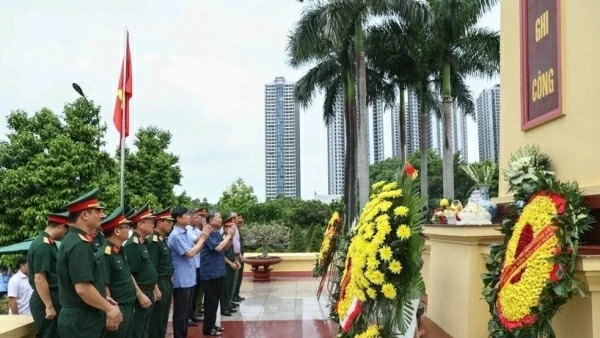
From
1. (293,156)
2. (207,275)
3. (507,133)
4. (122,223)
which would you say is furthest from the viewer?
(293,156)

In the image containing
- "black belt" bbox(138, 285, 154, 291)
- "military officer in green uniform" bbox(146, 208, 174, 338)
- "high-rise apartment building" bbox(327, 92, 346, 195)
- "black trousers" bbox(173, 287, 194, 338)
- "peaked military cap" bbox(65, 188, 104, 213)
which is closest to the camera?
"peaked military cap" bbox(65, 188, 104, 213)

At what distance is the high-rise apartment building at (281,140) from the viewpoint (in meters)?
48.3

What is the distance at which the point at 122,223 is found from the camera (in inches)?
161

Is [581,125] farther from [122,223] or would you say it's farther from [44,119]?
[44,119]

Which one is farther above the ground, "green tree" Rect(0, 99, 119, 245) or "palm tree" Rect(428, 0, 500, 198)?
"palm tree" Rect(428, 0, 500, 198)

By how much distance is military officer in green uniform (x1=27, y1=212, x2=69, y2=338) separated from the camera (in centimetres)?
402

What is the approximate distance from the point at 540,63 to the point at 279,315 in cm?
493

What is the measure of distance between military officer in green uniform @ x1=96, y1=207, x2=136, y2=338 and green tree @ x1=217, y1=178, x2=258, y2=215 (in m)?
32.2

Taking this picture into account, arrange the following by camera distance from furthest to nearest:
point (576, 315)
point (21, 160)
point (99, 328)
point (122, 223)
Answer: point (21, 160) → point (122, 223) → point (99, 328) → point (576, 315)

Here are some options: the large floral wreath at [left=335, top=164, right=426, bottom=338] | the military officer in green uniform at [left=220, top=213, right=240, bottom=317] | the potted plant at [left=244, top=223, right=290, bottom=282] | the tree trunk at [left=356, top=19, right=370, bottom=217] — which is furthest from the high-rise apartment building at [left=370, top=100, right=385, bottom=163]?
the large floral wreath at [left=335, top=164, right=426, bottom=338]

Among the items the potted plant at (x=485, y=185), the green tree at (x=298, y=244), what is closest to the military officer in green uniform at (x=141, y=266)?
the potted plant at (x=485, y=185)

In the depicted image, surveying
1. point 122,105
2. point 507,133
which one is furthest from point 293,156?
point 507,133

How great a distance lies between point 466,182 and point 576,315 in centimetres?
3303

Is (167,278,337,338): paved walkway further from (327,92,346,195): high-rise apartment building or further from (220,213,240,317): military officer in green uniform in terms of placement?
(327,92,346,195): high-rise apartment building
